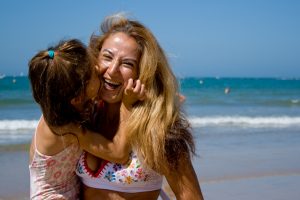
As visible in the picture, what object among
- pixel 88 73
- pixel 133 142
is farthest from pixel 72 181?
pixel 88 73

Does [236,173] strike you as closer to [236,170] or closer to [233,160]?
[236,170]

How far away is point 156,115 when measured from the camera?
114 inches

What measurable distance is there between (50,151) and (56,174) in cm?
21

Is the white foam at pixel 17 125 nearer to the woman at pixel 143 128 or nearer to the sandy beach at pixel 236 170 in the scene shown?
the sandy beach at pixel 236 170

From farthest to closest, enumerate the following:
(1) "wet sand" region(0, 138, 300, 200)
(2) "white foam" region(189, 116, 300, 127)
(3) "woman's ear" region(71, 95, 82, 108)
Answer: (2) "white foam" region(189, 116, 300, 127), (1) "wet sand" region(0, 138, 300, 200), (3) "woman's ear" region(71, 95, 82, 108)

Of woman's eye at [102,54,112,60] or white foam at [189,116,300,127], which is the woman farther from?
white foam at [189,116,300,127]

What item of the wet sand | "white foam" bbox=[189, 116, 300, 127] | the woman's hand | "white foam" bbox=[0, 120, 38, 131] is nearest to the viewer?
the woman's hand

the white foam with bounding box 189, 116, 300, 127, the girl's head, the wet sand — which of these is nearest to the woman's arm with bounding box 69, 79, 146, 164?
the girl's head

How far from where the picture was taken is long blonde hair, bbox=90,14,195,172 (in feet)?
9.30

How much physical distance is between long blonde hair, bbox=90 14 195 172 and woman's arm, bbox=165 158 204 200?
46 mm

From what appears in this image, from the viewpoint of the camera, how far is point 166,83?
3.07m

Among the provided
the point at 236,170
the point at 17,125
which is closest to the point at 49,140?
the point at 236,170

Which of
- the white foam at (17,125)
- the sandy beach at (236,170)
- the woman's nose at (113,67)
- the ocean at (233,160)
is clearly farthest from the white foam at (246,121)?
the woman's nose at (113,67)

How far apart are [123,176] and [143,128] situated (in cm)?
33
